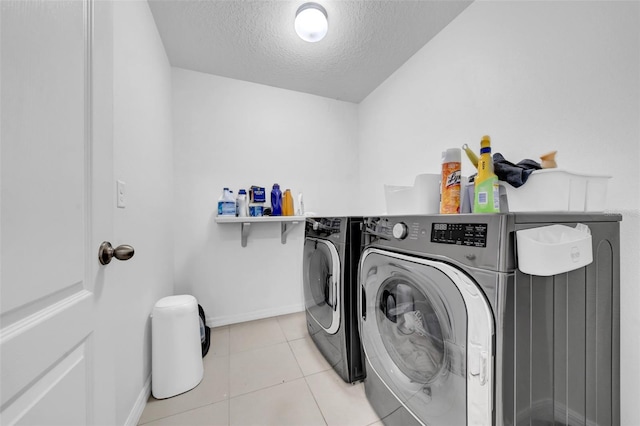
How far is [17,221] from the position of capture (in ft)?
1.31

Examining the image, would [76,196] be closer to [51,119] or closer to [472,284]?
[51,119]

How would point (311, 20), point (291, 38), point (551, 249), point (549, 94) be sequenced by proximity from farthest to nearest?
point (291, 38)
point (311, 20)
point (549, 94)
point (551, 249)

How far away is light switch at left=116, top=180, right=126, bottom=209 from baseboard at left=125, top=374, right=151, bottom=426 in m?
1.04

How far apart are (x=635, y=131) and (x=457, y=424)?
135 cm

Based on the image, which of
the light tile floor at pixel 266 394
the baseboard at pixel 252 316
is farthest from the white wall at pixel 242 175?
the light tile floor at pixel 266 394

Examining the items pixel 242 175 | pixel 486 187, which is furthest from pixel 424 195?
pixel 242 175

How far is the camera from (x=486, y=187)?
1.00m

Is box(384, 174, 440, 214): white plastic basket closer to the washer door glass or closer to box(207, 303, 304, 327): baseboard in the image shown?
the washer door glass

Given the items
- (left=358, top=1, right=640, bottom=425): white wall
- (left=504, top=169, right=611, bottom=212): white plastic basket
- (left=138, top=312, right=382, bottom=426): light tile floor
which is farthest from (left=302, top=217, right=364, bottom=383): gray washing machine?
(left=358, top=1, right=640, bottom=425): white wall

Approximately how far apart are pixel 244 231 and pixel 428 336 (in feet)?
5.92

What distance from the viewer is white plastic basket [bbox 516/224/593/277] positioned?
63 cm

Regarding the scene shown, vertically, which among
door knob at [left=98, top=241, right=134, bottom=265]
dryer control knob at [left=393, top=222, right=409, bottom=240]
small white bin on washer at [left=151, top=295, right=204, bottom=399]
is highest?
dryer control knob at [left=393, top=222, right=409, bottom=240]

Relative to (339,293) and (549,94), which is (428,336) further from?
(549,94)

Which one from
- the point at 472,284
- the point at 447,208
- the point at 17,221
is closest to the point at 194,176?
the point at 17,221
